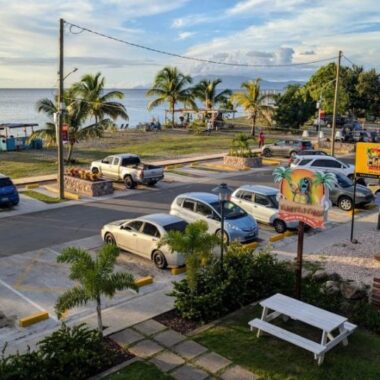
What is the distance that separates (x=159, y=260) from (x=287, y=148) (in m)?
25.2

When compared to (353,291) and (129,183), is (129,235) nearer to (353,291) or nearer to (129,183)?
(353,291)

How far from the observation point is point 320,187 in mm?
10664

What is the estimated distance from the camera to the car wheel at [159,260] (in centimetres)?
1375

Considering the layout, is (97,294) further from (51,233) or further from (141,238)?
(51,233)

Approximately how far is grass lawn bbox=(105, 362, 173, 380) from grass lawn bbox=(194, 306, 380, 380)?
1.29 m

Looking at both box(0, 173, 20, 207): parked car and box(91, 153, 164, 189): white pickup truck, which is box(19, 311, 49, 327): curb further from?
box(91, 153, 164, 189): white pickup truck

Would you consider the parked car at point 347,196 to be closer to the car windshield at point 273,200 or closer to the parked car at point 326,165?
the car windshield at point 273,200

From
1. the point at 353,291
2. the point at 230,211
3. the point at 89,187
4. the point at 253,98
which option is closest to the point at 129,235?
the point at 230,211

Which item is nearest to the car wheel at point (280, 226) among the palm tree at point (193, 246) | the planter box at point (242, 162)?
the palm tree at point (193, 246)

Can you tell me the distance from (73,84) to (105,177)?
12.1 metres

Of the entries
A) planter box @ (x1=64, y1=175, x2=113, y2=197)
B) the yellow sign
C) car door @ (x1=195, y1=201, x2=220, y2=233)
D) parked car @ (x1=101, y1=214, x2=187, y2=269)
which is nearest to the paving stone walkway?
parked car @ (x1=101, y1=214, x2=187, y2=269)

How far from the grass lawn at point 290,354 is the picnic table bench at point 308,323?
0.70 ft

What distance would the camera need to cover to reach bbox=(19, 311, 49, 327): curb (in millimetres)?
10344

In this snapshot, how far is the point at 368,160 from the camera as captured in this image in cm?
1716
